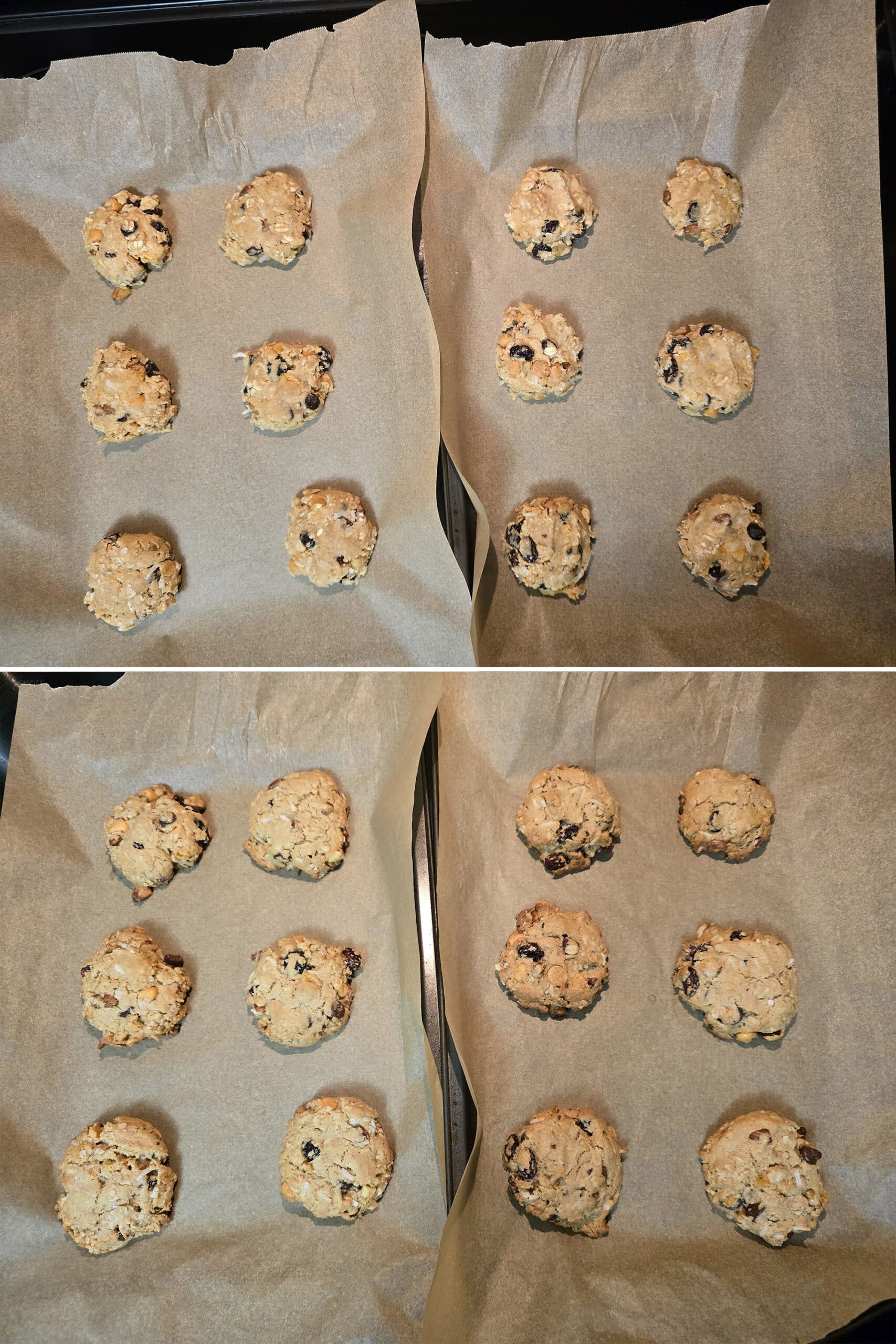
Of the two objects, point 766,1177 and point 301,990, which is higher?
point 301,990

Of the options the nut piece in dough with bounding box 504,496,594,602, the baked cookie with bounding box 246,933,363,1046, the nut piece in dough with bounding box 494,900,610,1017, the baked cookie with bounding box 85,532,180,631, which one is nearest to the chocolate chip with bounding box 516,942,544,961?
the nut piece in dough with bounding box 494,900,610,1017

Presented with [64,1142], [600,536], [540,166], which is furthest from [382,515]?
[64,1142]

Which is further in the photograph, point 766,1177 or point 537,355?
point 537,355

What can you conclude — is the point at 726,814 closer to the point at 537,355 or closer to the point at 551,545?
the point at 551,545

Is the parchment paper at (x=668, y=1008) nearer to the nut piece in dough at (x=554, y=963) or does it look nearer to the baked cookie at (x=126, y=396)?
the nut piece in dough at (x=554, y=963)

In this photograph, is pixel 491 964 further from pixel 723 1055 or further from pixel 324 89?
pixel 324 89

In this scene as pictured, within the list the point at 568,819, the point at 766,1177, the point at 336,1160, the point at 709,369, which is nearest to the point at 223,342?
the point at 709,369
